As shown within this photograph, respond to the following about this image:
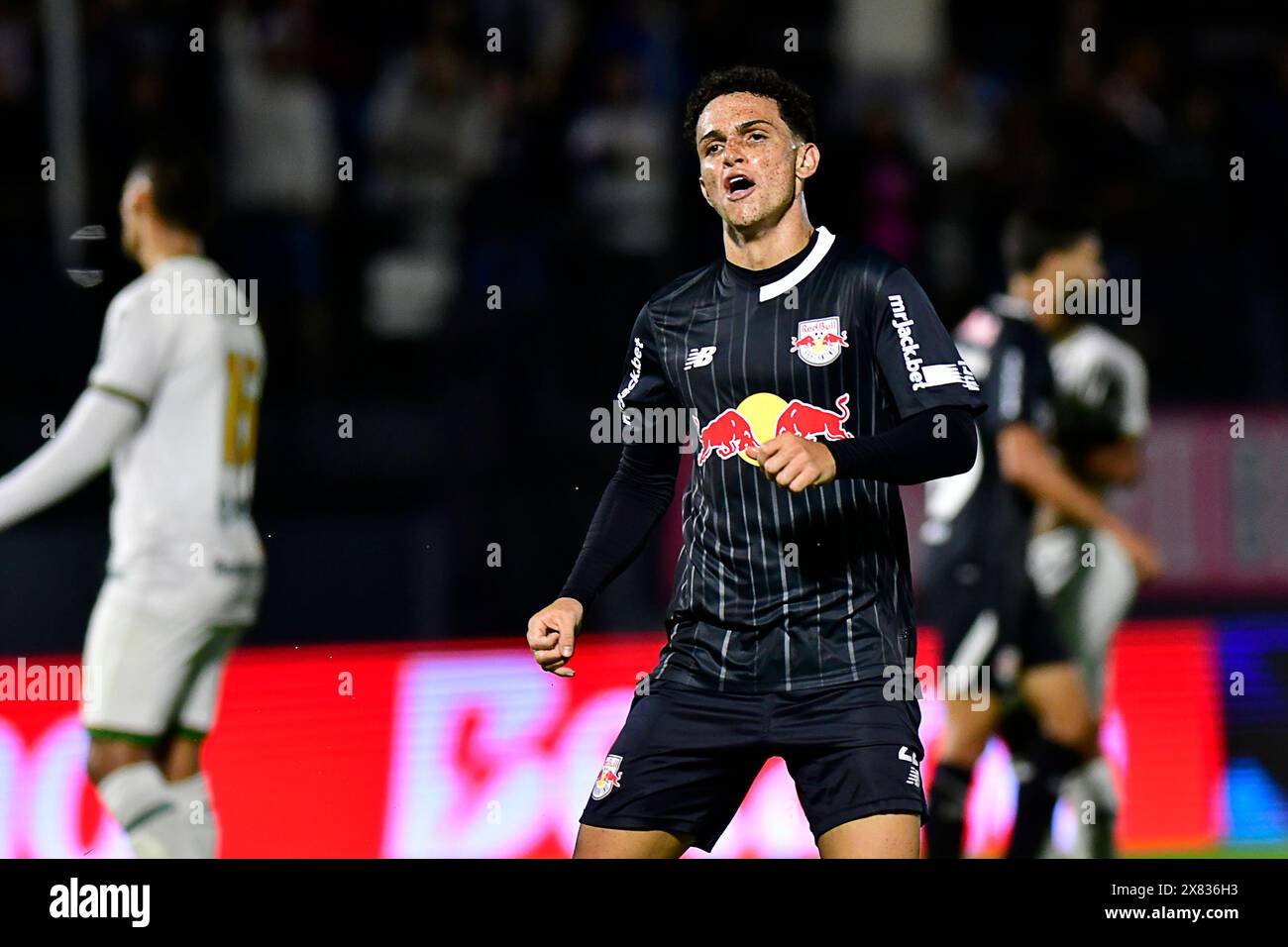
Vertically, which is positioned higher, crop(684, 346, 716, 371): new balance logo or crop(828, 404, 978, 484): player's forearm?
crop(684, 346, 716, 371): new balance logo

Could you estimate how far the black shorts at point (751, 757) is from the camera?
3.85 m

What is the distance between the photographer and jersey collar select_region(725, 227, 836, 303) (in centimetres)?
405


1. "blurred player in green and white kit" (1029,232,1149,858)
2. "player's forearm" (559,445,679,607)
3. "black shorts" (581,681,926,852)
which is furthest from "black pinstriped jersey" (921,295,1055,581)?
"black shorts" (581,681,926,852)

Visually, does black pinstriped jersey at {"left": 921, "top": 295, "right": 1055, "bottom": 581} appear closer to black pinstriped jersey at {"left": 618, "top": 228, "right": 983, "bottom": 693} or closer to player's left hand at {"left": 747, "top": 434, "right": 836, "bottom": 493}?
→ black pinstriped jersey at {"left": 618, "top": 228, "right": 983, "bottom": 693}

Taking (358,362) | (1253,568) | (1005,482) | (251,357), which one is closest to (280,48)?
(358,362)

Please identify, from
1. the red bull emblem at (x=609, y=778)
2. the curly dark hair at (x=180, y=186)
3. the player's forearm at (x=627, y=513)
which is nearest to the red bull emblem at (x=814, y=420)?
the player's forearm at (x=627, y=513)

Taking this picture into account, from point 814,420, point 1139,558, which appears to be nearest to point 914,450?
point 814,420

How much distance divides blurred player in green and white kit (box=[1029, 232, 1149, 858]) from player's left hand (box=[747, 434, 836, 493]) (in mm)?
3151

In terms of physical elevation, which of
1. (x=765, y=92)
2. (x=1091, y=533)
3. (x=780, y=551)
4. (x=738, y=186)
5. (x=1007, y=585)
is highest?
(x=765, y=92)

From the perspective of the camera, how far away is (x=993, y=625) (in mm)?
6340

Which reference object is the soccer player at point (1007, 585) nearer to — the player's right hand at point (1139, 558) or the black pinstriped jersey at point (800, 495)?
the player's right hand at point (1139, 558)

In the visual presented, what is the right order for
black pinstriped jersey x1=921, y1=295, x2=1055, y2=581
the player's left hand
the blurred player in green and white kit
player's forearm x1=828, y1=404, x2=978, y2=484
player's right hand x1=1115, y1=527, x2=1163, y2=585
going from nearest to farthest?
the player's left hand → player's forearm x1=828, y1=404, x2=978, y2=484 → black pinstriped jersey x1=921, y1=295, x2=1055, y2=581 → player's right hand x1=1115, y1=527, x2=1163, y2=585 → the blurred player in green and white kit

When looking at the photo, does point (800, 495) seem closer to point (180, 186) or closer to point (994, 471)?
point (180, 186)

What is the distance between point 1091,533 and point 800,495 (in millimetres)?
3051
